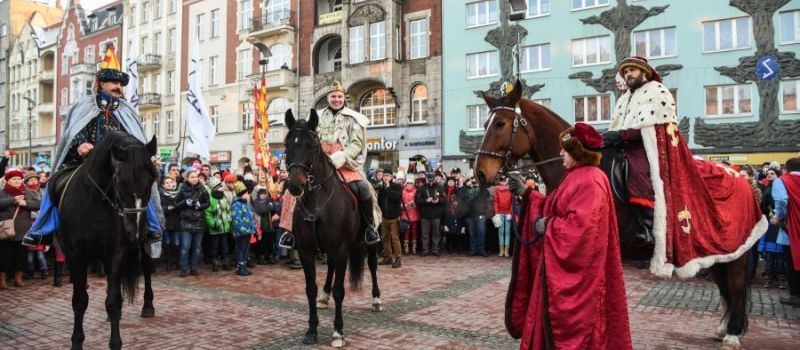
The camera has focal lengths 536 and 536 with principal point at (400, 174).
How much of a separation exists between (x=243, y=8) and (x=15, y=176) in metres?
33.7

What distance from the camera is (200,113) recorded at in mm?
14258

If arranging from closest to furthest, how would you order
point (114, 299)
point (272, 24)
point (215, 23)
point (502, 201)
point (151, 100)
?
point (114, 299) → point (502, 201) → point (272, 24) → point (215, 23) → point (151, 100)

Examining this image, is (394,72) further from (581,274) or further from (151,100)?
(581,274)

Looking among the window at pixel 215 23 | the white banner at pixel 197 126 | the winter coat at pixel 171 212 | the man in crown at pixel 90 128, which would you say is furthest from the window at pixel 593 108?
the window at pixel 215 23

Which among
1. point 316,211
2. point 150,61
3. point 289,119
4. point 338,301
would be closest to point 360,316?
point 338,301

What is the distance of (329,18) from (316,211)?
31.7 m

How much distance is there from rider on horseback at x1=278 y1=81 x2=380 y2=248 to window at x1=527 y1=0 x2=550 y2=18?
24707 mm

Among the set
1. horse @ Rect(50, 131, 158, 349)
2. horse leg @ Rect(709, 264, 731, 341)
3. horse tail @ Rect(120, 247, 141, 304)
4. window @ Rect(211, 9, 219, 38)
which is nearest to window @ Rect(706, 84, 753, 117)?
horse leg @ Rect(709, 264, 731, 341)

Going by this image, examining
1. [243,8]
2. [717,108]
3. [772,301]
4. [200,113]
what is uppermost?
[243,8]

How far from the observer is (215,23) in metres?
42.6

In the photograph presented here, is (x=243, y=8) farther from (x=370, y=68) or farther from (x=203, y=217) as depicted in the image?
(x=203, y=217)

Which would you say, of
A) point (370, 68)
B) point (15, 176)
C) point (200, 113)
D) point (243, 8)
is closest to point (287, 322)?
point (15, 176)

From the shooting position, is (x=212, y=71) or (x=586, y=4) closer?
(x=586, y=4)

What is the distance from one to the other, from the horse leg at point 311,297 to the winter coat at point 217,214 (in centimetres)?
617
